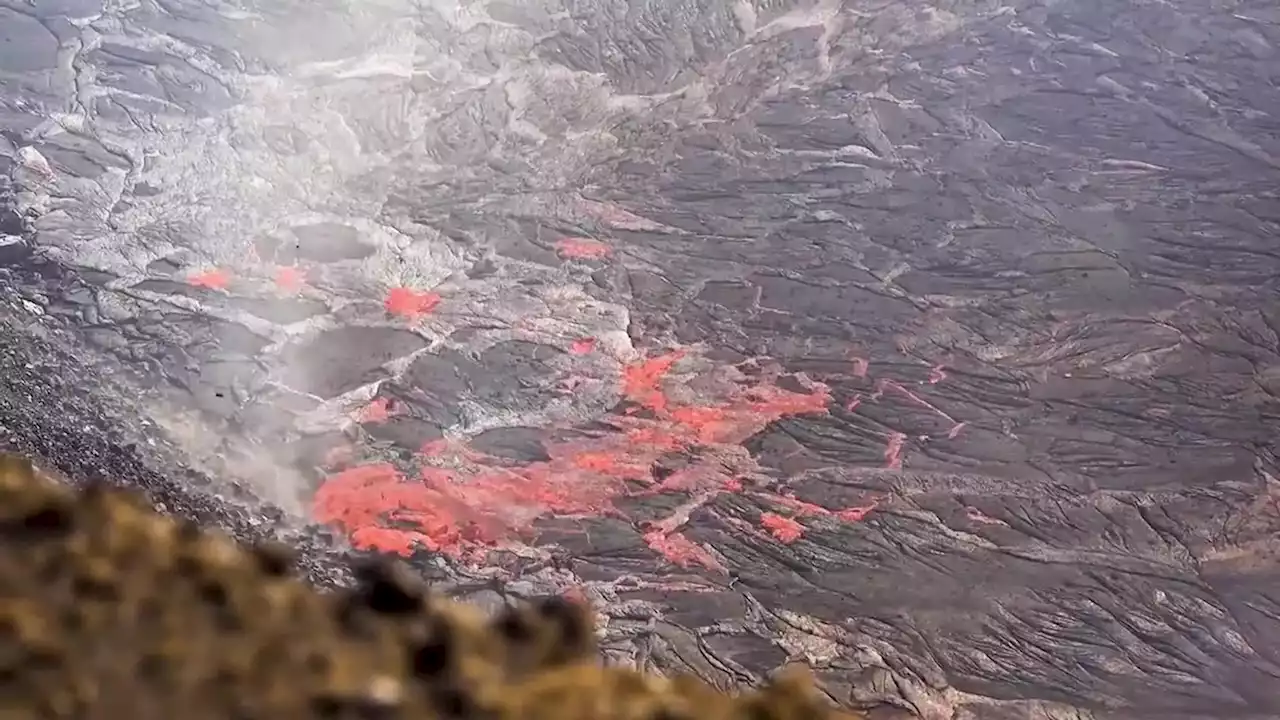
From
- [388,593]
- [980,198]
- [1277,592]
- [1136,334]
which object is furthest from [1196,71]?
[388,593]

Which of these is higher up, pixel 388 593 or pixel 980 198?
pixel 388 593

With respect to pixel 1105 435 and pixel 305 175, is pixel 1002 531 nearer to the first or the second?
pixel 1105 435

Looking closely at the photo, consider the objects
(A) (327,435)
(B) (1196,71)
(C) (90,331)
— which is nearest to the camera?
(A) (327,435)

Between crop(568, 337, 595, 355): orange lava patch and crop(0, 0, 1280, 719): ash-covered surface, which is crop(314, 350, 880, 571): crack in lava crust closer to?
crop(0, 0, 1280, 719): ash-covered surface

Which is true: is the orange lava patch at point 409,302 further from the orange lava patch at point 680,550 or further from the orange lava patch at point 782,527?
the orange lava patch at point 782,527

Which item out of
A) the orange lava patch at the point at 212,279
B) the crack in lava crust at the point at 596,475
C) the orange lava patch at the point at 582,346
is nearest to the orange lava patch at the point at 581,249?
the orange lava patch at the point at 582,346

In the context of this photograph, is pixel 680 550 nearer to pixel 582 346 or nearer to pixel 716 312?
pixel 582 346
